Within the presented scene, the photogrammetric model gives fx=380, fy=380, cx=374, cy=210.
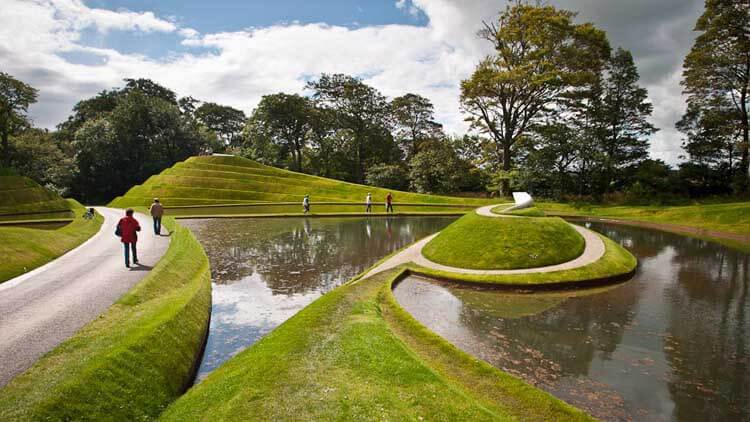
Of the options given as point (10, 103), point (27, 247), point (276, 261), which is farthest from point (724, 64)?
point (10, 103)

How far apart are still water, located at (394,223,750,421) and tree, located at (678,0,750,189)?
28924mm

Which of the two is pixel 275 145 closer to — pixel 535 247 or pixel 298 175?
pixel 298 175

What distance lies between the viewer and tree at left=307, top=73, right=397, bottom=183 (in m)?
62.2

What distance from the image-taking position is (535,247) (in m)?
15.8

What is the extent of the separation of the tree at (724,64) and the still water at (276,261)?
2864cm

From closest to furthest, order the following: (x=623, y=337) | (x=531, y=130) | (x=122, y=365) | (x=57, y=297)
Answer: (x=122, y=365) → (x=623, y=337) → (x=57, y=297) → (x=531, y=130)

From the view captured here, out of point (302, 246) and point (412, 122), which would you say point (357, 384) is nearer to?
point (302, 246)

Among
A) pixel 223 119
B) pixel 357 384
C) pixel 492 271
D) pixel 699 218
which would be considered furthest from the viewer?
pixel 223 119

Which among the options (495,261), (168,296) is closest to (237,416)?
(168,296)

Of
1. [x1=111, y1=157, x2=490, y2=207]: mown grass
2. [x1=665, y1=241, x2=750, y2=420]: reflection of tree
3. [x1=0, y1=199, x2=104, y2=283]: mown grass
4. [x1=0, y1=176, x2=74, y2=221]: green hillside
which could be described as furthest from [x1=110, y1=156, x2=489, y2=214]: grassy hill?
[x1=665, y1=241, x2=750, y2=420]: reflection of tree

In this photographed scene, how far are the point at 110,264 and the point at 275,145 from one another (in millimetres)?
55228

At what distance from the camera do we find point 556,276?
13469 mm

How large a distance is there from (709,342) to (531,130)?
36.2 m

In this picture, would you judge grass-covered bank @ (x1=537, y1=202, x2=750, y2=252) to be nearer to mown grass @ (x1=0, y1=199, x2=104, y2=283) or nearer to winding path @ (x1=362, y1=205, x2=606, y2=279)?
winding path @ (x1=362, y1=205, x2=606, y2=279)
